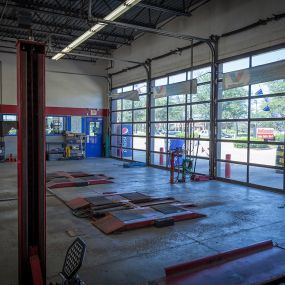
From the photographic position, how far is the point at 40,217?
9.51 feet

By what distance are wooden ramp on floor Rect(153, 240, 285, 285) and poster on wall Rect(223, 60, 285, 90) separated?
5009 mm

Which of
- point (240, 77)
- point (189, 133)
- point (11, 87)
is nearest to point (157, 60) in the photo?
point (189, 133)

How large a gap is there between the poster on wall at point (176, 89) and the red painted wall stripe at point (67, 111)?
4.85m

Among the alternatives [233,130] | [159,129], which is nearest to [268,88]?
[233,130]

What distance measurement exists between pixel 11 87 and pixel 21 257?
12792 millimetres

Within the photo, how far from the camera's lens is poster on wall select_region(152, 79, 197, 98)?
10.1 m

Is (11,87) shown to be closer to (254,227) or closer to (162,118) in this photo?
(162,118)

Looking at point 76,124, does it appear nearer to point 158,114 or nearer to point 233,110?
point 158,114

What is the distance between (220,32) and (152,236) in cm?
699

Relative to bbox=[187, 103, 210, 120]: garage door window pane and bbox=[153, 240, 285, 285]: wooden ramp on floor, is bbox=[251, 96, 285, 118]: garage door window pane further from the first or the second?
bbox=[153, 240, 285, 285]: wooden ramp on floor

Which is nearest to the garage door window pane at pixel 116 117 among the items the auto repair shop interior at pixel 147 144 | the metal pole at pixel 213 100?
the auto repair shop interior at pixel 147 144

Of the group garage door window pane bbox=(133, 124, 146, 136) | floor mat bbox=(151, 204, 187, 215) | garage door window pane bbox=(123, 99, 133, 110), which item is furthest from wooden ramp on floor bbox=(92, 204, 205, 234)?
garage door window pane bbox=(123, 99, 133, 110)

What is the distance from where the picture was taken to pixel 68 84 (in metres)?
15.5

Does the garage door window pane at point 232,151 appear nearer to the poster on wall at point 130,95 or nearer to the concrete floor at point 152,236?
the concrete floor at point 152,236
